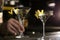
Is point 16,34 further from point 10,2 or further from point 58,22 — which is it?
point 58,22

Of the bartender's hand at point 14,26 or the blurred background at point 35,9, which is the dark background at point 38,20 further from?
the bartender's hand at point 14,26

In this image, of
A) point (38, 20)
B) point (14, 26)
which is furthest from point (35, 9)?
point (14, 26)

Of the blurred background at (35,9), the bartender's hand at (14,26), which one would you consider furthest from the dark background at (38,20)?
the bartender's hand at (14,26)

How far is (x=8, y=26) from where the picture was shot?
1.16 m

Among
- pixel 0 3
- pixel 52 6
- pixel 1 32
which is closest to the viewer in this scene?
pixel 1 32

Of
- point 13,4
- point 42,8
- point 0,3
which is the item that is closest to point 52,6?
point 42,8

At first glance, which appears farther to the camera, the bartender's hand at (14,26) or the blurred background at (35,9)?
the blurred background at (35,9)

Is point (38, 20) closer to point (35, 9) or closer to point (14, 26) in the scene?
point (35, 9)

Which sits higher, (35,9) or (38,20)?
(35,9)

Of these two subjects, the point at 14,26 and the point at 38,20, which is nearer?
the point at 14,26

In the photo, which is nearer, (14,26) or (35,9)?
(14,26)

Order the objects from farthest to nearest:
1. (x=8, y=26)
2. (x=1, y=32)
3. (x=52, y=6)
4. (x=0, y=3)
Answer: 1. (x=52, y=6)
2. (x=0, y=3)
3. (x=1, y=32)
4. (x=8, y=26)

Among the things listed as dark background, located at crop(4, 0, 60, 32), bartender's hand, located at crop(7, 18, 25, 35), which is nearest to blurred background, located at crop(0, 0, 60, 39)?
dark background, located at crop(4, 0, 60, 32)

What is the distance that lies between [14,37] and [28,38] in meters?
0.11
